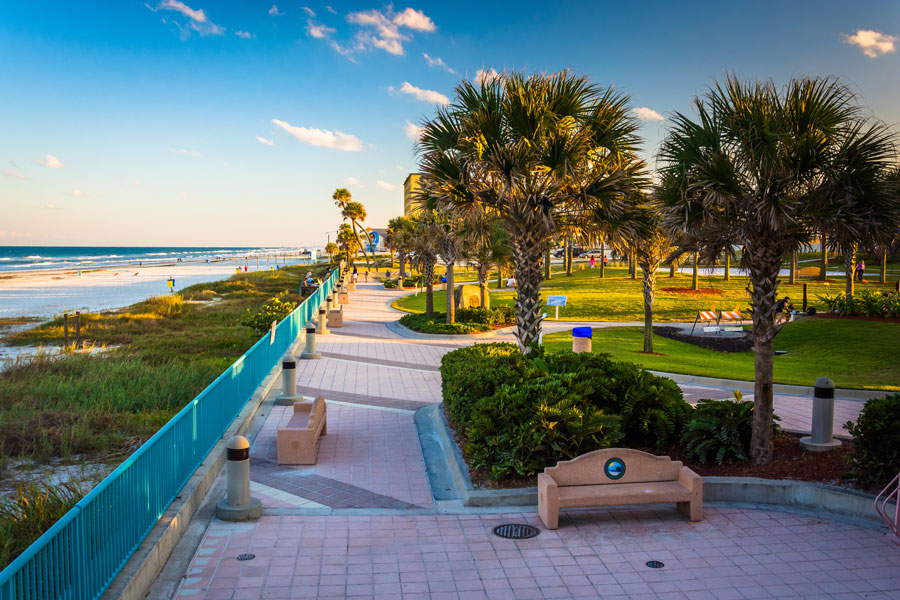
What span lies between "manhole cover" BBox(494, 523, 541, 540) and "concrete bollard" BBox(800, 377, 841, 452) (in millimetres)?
4073

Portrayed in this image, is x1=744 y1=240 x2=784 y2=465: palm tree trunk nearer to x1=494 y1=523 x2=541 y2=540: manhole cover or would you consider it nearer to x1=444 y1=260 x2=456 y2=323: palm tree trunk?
x1=494 y1=523 x2=541 y2=540: manhole cover

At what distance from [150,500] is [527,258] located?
751 centimetres

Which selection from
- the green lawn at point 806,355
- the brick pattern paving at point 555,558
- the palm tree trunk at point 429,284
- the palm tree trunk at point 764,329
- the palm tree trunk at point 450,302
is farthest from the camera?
the palm tree trunk at point 429,284

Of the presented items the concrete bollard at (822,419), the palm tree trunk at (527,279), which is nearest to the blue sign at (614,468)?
the concrete bollard at (822,419)

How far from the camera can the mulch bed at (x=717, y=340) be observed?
20423 mm

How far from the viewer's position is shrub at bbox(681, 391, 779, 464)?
304 inches

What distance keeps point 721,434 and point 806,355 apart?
12.0 meters

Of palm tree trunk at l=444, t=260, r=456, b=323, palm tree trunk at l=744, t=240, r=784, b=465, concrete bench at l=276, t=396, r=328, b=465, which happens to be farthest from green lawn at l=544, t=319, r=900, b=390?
concrete bench at l=276, t=396, r=328, b=465

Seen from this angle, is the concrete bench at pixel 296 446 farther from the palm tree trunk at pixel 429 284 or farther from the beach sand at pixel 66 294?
the beach sand at pixel 66 294

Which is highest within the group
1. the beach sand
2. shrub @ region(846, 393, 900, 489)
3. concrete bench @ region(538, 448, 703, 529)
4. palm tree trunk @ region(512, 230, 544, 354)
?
palm tree trunk @ region(512, 230, 544, 354)

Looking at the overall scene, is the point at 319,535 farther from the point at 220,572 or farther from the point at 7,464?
the point at 7,464

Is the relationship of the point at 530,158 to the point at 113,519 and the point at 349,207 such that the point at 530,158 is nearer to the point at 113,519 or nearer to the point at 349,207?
the point at 113,519

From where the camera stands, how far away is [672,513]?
267 inches

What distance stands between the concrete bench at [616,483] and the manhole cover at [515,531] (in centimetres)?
18
